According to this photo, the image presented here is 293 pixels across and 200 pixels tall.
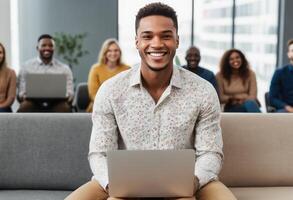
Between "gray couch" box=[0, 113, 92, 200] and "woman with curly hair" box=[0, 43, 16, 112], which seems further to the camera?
"woman with curly hair" box=[0, 43, 16, 112]

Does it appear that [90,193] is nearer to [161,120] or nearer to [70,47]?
[161,120]

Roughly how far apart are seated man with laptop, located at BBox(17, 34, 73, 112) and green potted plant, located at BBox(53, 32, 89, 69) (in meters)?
1.99

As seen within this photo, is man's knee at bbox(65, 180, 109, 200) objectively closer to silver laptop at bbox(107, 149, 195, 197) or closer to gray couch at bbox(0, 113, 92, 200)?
silver laptop at bbox(107, 149, 195, 197)

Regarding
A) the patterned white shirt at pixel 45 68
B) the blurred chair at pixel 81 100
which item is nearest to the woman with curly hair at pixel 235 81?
the blurred chair at pixel 81 100

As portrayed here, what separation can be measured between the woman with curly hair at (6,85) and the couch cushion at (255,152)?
8.55 feet

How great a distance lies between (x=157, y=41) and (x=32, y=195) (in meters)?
0.94

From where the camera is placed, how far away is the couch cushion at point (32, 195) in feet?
6.95

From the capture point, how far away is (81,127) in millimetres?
2287

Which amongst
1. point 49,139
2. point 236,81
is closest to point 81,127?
point 49,139

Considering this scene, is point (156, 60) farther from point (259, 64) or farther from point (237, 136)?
point (259, 64)

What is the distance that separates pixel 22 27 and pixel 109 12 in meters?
1.33

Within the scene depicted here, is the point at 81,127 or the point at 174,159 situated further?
the point at 81,127

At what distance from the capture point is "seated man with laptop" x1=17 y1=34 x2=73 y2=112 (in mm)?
3889

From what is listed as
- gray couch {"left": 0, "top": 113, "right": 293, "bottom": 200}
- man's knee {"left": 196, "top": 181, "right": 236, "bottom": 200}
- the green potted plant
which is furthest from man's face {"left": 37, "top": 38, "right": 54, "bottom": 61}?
man's knee {"left": 196, "top": 181, "right": 236, "bottom": 200}
